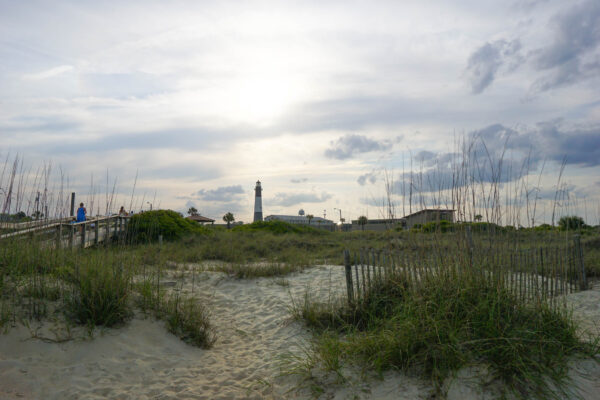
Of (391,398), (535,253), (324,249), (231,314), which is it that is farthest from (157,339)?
(324,249)

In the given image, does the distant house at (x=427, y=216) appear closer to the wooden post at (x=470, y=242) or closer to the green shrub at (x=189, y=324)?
the wooden post at (x=470, y=242)

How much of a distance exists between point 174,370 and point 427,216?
157 inches

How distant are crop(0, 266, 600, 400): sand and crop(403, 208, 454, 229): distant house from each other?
2.28 meters

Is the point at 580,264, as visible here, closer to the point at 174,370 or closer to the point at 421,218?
the point at 421,218

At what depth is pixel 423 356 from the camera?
3658mm

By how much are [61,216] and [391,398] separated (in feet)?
19.9

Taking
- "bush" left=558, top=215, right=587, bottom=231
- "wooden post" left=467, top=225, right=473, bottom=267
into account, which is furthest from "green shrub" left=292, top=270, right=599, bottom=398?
"bush" left=558, top=215, right=587, bottom=231

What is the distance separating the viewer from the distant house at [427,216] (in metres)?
5.44

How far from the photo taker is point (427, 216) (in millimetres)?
5625

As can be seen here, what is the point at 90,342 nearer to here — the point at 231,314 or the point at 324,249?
the point at 231,314

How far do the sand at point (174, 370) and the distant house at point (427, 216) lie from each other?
2.28 metres

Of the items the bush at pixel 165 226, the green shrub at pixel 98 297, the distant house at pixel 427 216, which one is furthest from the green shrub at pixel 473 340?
the bush at pixel 165 226

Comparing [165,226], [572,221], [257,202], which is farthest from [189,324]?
[257,202]

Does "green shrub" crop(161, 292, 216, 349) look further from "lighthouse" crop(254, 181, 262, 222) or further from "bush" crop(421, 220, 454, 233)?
"lighthouse" crop(254, 181, 262, 222)
